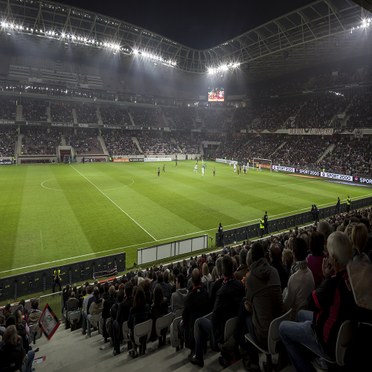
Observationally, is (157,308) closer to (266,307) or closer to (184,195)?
(266,307)

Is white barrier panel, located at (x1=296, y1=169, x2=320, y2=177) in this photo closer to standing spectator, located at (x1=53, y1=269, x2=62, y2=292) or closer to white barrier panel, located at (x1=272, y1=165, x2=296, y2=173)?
white barrier panel, located at (x1=272, y1=165, x2=296, y2=173)

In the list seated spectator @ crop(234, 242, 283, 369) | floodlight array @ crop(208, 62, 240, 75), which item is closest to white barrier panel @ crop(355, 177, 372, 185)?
floodlight array @ crop(208, 62, 240, 75)

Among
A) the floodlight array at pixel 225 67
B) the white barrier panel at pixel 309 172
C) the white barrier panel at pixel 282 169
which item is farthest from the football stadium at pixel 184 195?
the white barrier panel at pixel 282 169

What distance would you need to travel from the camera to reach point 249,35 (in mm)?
52938

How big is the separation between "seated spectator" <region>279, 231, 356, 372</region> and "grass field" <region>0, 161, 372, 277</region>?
14268 mm

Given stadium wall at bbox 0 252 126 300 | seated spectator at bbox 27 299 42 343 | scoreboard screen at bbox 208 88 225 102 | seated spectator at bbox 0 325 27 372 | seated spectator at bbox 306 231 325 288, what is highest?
scoreboard screen at bbox 208 88 225 102

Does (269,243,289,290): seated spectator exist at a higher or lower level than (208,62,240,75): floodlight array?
lower

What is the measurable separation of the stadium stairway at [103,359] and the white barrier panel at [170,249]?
8.15 m

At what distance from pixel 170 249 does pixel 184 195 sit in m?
14.7

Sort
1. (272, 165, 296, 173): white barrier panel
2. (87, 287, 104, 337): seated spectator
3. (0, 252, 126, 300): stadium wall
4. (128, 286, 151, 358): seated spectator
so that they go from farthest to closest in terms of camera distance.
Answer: (272, 165, 296, 173): white barrier panel, (0, 252, 126, 300): stadium wall, (87, 287, 104, 337): seated spectator, (128, 286, 151, 358): seated spectator

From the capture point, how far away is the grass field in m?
18.3

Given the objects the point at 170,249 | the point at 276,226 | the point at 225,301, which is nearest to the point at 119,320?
the point at 225,301

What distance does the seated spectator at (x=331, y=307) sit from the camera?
10.1ft

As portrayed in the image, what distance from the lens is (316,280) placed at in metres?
4.69
